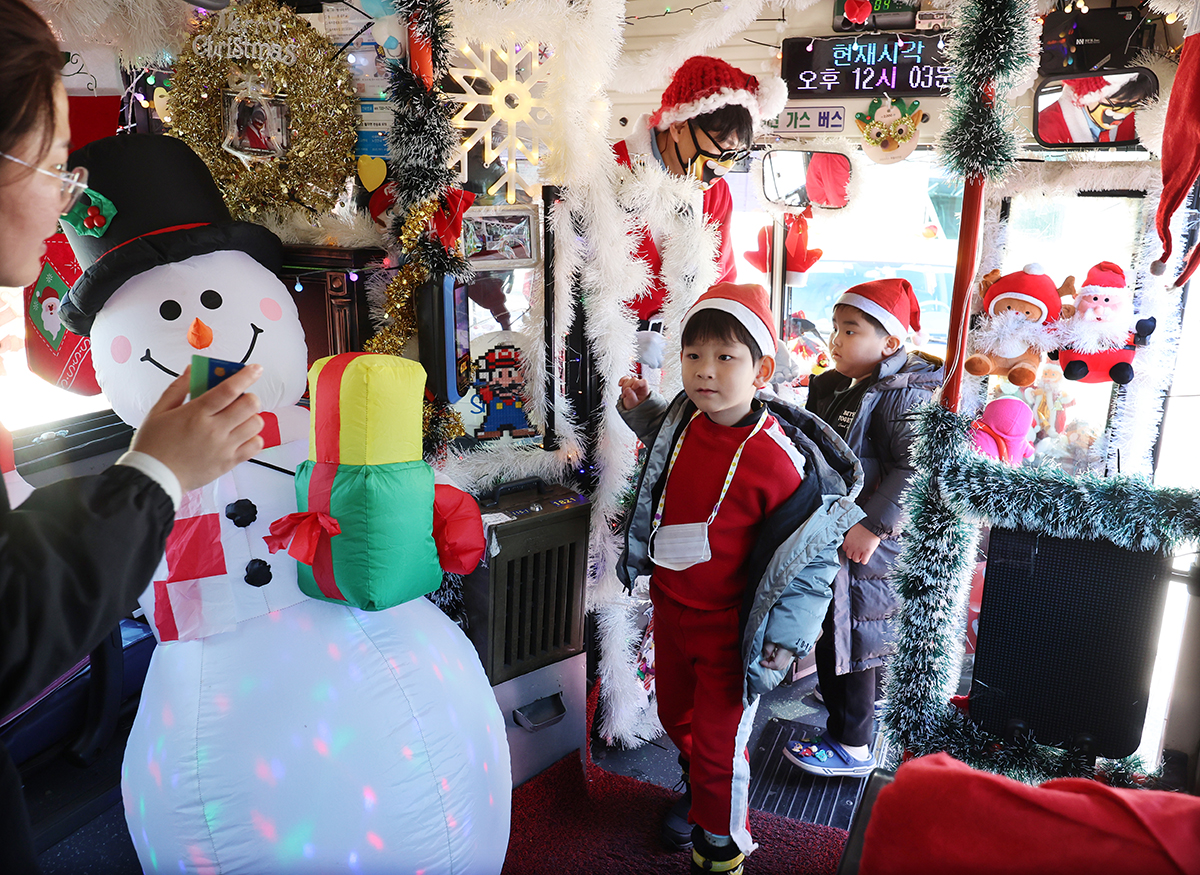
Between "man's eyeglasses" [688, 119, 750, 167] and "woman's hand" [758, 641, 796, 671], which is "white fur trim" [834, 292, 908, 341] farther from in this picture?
"woman's hand" [758, 641, 796, 671]

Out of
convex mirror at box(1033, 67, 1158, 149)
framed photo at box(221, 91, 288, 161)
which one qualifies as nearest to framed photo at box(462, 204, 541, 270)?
framed photo at box(221, 91, 288, 161)

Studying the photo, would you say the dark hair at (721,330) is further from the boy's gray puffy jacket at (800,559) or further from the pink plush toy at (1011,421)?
the pink plush toy at (1011,421)

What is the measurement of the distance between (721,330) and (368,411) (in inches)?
35.5

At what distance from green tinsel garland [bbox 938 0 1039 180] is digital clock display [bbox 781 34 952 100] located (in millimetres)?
2207

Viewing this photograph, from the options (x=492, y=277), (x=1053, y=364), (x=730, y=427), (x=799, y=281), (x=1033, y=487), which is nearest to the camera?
(x=1033, y=487)

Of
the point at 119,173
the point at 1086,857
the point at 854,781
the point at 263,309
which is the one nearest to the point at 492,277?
the point at 263,309

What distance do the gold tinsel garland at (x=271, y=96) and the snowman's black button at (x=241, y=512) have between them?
87 centimetres

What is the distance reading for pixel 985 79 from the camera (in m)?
1.62

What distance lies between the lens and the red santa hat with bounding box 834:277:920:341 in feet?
8.25

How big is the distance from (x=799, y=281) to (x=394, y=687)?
3.54 metres

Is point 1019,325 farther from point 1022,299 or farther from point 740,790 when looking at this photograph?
point 740,790

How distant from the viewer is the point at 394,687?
1546 mm

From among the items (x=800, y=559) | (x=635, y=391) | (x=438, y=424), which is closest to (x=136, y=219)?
(x=438, y=424)

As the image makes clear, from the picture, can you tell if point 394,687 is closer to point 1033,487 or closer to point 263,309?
point 263,309
